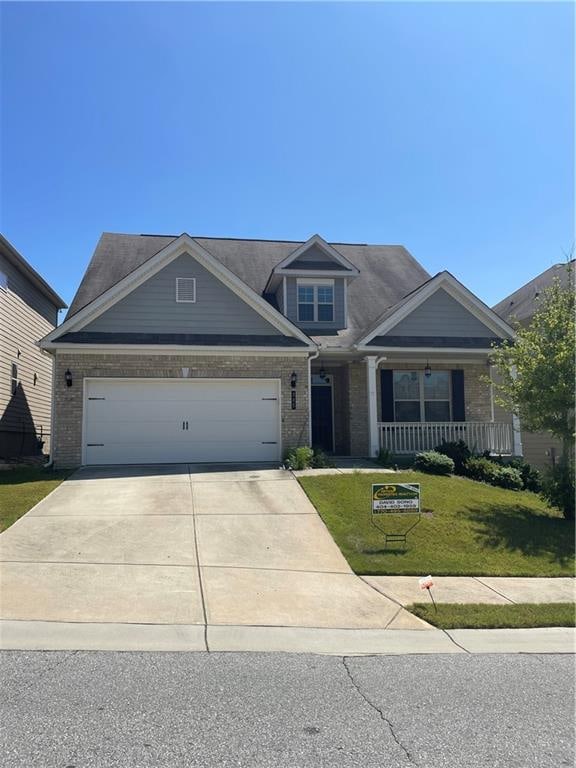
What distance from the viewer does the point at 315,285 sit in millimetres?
18047

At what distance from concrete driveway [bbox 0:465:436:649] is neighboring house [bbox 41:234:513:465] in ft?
10.3

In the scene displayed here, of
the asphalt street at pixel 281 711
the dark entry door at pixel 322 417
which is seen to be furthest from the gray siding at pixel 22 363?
the asphalt street at pixel 281 711

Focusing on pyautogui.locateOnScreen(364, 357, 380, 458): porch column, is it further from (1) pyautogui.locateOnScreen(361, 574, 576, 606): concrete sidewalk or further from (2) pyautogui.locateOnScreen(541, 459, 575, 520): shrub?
(1) pyautogui.locateOnScreen(361, 574, 576, 606): concrete sidewalk

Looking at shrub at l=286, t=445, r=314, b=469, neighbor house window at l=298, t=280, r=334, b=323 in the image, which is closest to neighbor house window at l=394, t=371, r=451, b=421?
neighbor house window at l=298, t=280, r=334, b=323

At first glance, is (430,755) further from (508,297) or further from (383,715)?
(508,297)

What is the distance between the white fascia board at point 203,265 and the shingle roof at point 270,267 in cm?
158

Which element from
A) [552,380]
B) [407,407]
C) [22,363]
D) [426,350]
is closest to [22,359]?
[22,363]

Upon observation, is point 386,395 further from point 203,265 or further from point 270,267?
point 203,265

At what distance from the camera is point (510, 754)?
377 centimetres

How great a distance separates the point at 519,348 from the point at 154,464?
905cm

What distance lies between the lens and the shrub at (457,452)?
15.0 m

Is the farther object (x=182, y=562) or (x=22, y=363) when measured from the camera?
(x=22, y=363)

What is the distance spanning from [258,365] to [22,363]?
8.23m

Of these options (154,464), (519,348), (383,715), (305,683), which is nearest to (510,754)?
(383,715)
